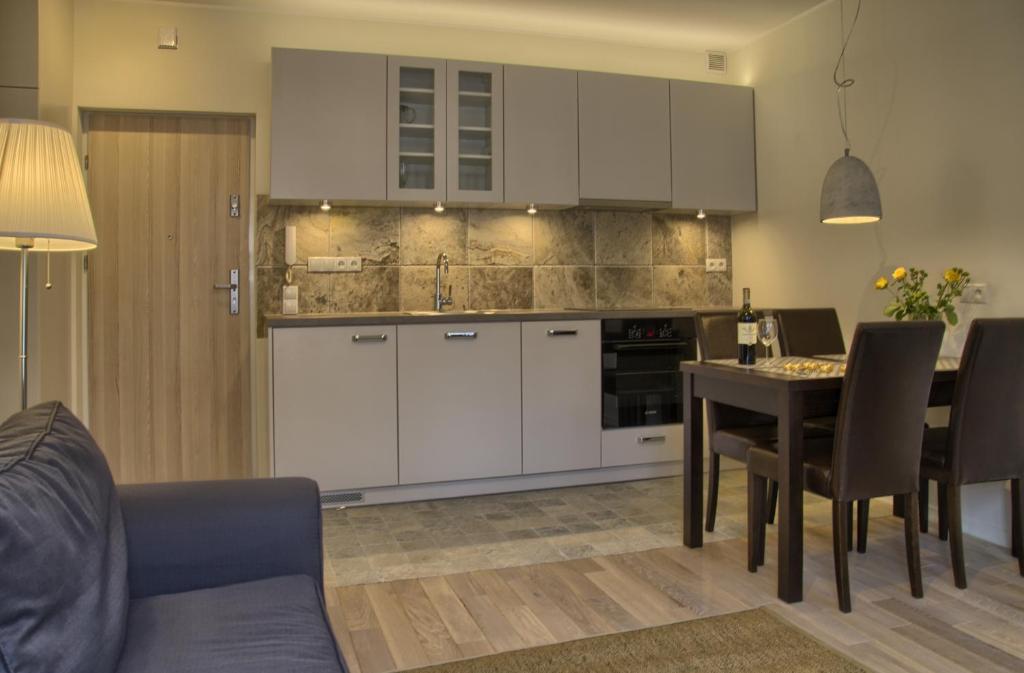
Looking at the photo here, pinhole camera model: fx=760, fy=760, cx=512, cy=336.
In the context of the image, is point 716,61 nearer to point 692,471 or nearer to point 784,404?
point 692,471

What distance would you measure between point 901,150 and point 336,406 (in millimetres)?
2992

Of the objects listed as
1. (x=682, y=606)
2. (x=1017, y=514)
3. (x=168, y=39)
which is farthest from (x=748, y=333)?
(x=168, y=39)

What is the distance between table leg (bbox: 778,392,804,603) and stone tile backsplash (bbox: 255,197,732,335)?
2328 mm

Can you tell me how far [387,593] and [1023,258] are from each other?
2824mm

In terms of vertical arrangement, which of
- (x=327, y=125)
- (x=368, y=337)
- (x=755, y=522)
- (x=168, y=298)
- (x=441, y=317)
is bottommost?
(x=755, y=522)

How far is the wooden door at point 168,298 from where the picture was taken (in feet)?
13.3

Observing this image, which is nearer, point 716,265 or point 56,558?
point 56,558

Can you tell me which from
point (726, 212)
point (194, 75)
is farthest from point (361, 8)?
point (726, 212)

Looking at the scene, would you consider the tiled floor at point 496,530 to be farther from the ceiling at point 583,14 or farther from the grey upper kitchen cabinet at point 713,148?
the ceiling at point 583,14

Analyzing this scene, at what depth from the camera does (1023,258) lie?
3.08m

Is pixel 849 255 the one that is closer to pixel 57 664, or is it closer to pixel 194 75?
pixel 194 75

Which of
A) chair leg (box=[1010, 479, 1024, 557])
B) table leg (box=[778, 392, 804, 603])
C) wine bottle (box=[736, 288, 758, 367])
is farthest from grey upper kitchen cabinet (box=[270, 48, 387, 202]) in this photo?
chair leg (box=[1010, 479, 1024, 557])

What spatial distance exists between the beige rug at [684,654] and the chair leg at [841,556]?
24 cm

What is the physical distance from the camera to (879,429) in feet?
8.07
